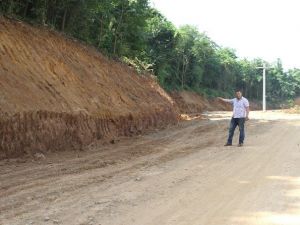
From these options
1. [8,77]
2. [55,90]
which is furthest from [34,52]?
[8,77]

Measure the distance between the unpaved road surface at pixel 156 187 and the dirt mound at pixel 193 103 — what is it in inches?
1267

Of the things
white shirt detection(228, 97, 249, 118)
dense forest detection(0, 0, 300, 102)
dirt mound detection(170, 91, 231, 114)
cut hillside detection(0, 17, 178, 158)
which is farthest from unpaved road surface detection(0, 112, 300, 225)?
dirt mound detection(170, 91, 231, 114)

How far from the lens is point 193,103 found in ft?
172

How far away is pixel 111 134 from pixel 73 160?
199 inches

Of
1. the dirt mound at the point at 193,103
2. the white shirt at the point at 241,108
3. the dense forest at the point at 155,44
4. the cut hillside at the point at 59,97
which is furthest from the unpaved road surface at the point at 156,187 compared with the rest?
the dirt mound at the point at 193,103

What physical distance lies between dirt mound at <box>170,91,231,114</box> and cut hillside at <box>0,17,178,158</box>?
24016mm

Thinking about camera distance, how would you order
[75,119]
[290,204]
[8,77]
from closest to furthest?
1. [290,204]
2. [8,77]
3. [75,119]

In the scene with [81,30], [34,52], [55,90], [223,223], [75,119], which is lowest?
[223,223]

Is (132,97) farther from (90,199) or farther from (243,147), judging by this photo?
(90,199)

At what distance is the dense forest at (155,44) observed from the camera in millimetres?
21719

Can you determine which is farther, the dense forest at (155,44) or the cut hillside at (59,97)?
the dense forest at (155,44)

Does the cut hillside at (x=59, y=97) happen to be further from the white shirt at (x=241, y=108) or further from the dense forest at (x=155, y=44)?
the white shirt at (x=241, y=108)

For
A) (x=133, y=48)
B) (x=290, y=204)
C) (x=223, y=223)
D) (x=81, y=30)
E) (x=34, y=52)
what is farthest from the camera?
(x=133, y=48)

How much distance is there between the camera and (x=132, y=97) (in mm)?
22250
